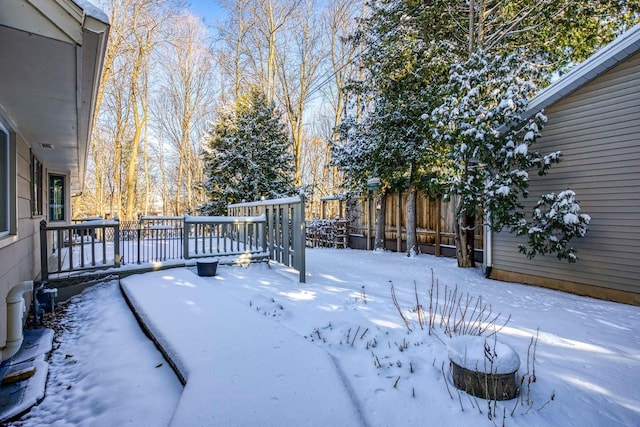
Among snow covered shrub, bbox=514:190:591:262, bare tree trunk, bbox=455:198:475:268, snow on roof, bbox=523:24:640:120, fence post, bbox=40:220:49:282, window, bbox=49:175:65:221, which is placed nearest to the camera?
fence post, bbox=40:220:49:282

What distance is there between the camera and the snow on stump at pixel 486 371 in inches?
82.5

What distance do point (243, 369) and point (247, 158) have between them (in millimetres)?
10201

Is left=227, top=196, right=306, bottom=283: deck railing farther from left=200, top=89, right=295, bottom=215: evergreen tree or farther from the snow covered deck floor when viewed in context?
left=200, top=89, right=295, bottom=215: evergreen tree

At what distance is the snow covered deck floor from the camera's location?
1774 mm

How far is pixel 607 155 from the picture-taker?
489 centimetres

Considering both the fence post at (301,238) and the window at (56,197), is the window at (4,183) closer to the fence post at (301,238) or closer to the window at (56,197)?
the fence post at (301,238)

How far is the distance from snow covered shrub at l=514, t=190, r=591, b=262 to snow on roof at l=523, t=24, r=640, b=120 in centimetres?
160

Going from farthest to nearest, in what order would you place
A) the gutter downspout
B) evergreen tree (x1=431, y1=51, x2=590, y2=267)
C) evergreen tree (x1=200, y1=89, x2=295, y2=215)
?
evergreen tree (x1=200, y1=89, x2=295, y2=215), evergreen tree (x1=431, y1=51, x2=590, y2=267), the gutter downspout

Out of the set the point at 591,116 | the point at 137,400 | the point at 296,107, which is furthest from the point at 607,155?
the point at 296,107

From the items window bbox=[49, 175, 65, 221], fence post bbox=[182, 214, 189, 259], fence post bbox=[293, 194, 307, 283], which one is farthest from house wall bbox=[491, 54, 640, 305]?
window bbox=[49, 175, 65, 221]

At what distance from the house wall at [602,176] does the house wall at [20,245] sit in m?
7.15

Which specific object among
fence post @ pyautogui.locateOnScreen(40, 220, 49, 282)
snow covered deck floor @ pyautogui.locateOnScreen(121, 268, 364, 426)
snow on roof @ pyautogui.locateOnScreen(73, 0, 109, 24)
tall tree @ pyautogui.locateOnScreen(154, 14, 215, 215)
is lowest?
snow covered deck floor @ pyautogui.locateOnScreen(121, 268, 364, 426)

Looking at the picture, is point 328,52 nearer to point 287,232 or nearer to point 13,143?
point 287,232

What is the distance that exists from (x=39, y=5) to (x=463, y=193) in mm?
6203
